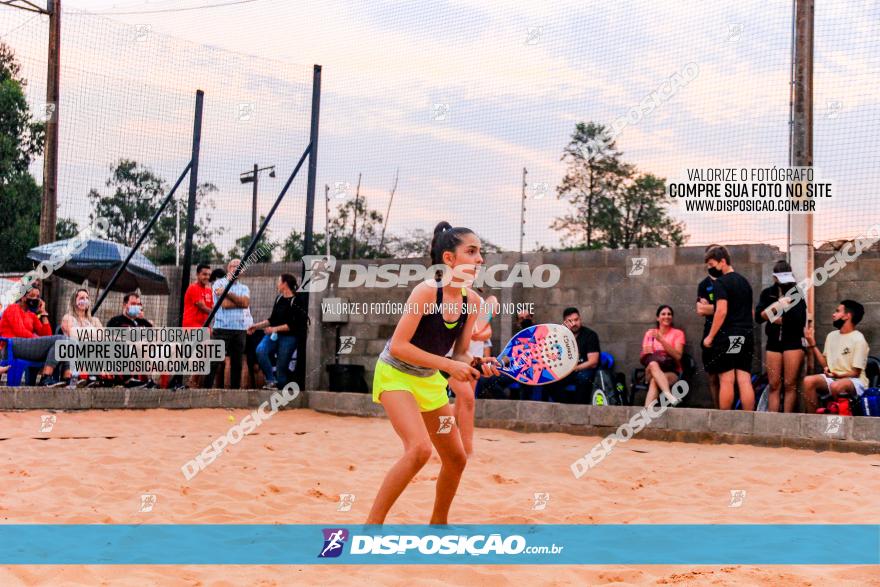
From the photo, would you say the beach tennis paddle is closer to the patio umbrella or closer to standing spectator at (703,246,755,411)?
standing spectator at (703,246,755,411)

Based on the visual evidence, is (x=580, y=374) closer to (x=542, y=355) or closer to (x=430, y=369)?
(x=542, y=355)

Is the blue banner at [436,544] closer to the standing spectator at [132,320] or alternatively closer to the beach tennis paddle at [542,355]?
the beach tennis paddle at [542,355]

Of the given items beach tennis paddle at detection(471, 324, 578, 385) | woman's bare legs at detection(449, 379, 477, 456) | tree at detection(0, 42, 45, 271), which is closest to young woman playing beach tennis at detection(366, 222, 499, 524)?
woman's bare legs at detection(449, 379, 477, 456)

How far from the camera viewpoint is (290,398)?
11875 millimetres

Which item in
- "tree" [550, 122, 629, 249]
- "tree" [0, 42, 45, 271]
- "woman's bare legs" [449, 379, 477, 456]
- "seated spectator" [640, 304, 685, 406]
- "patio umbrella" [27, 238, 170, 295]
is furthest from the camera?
"tree" [0, 42, 45, 271]

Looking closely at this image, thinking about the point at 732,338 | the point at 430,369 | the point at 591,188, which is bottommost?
the point at 430,369

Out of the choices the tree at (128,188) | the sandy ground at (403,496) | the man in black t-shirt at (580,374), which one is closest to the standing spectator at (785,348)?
the sandy ground at (403,496)

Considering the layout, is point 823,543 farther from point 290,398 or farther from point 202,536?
point 290,398

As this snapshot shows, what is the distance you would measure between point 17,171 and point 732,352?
3356 cm

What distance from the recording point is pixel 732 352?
950 cm

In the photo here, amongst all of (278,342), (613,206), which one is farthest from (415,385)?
(613,206)

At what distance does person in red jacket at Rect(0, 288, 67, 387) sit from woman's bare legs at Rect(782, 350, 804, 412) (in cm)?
834

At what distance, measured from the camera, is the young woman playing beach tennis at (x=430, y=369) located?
4.80m

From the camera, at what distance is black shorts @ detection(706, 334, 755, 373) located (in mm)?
9469
